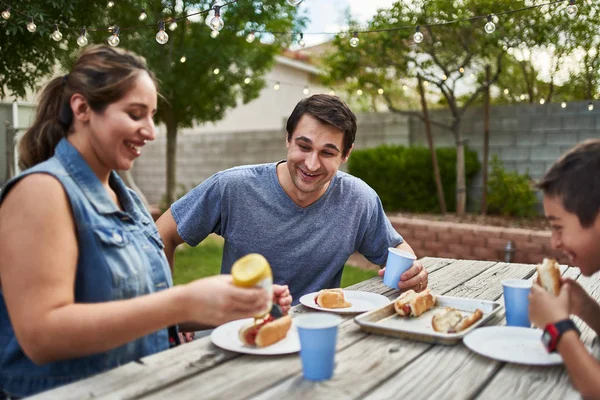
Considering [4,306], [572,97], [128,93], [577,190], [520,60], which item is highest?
[520,60]

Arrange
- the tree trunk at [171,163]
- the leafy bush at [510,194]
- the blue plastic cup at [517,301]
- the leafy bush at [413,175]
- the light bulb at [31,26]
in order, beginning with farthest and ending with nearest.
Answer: the tree trunk at [171,163]
the leafy bush at [413,175]
the leafy bush at [510,194]
the light bulb at [31,26]
the blue plastic cup at [517,301]

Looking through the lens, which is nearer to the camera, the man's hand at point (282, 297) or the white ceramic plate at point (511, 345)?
the white ceramic plate at point (511, 345)

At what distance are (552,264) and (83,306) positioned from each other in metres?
1.21

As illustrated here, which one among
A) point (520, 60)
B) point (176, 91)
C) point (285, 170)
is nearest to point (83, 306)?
point (285, 170)

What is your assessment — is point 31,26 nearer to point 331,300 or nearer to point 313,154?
point 313,154

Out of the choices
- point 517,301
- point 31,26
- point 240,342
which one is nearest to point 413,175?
point 31,26

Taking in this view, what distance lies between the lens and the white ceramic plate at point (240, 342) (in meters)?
1.59

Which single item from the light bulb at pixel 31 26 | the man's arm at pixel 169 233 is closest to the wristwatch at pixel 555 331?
the man's arm at pixel 169 233

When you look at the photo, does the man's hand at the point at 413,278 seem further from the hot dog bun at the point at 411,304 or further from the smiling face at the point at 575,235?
the smiling face at the point at 575,235

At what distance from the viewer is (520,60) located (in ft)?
25.5

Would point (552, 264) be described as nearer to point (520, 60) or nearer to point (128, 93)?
point (128, 93)

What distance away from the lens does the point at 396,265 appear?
2291 mm

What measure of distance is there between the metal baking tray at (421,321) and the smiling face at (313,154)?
76 cm

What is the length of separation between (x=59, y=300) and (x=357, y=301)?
1108mm
